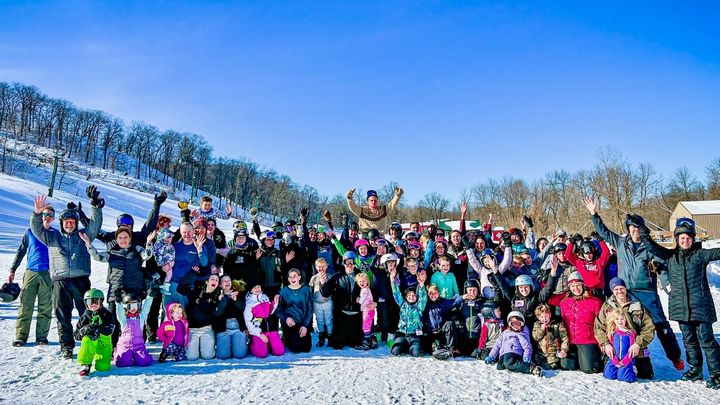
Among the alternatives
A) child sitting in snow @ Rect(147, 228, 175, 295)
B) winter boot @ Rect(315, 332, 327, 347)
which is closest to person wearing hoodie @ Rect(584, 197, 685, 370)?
winter boot @ Rect(315, 332, 327, 347)

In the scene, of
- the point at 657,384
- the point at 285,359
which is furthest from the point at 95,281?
the point at 657,384

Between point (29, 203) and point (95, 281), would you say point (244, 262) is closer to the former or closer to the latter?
point (95, 281)

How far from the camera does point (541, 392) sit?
14.7 ft

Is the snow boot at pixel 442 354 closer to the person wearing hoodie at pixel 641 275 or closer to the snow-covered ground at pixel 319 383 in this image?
the snow-covered ground at pixel 319 383

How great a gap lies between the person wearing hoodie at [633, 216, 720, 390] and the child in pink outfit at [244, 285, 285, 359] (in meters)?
4.91

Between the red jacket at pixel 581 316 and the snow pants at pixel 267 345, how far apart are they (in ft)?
12.4

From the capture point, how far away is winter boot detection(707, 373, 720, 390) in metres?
4.64

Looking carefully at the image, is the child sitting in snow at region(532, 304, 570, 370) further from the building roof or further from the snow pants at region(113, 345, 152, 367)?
the building roof

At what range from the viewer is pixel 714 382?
4.67 m

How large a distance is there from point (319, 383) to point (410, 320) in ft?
6.34

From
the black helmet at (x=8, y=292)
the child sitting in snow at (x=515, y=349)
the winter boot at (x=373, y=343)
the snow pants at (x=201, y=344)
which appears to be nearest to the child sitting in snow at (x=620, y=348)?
the child sitting in snow at (x=515, y=349)

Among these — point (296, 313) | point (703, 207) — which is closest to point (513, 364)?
point (296, 313)

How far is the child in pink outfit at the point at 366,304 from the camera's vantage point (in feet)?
21.3

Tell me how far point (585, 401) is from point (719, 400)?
4.50ft
